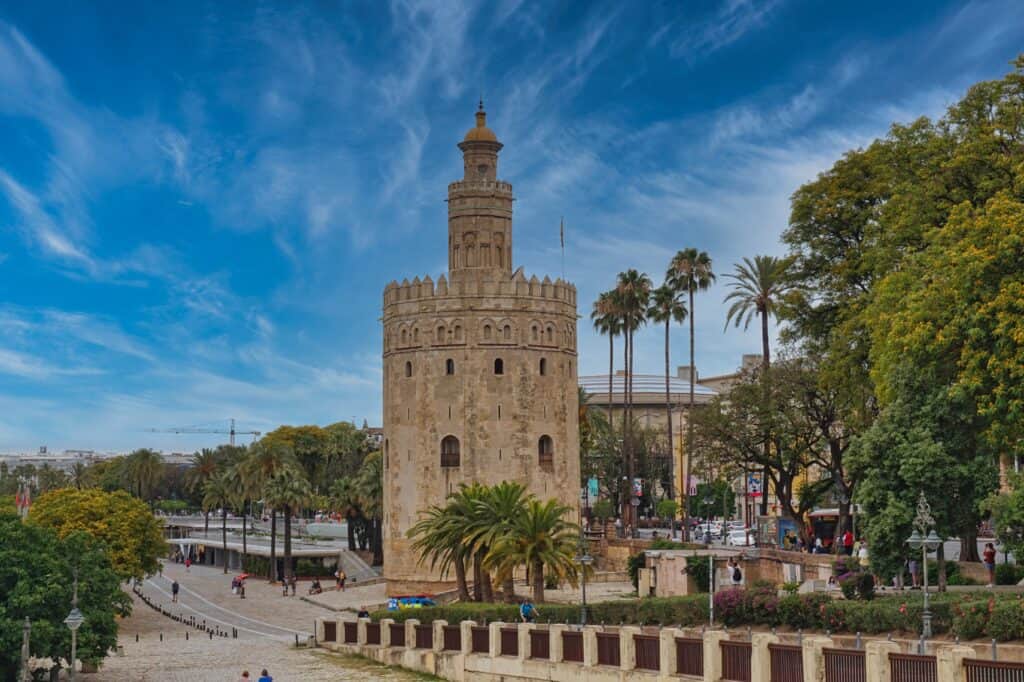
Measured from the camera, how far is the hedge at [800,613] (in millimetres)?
24547

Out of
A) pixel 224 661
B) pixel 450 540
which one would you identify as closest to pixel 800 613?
pixel 224 661

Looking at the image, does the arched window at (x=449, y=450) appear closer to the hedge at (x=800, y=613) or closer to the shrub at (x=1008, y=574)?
the hedge at (x=800, y=613)

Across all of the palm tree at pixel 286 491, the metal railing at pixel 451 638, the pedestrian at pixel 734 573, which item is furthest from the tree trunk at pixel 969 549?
the palm tree at pixel 286 491

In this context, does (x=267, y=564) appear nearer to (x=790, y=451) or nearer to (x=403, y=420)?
(x=403, y=420)

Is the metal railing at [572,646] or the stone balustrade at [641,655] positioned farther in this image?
the metal railing at [572,646]

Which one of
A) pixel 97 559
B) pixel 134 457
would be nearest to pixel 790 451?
pixel 97 559

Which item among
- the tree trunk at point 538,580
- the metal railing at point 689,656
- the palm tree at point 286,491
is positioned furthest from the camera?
the palm tree at point 286,491

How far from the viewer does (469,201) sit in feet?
194

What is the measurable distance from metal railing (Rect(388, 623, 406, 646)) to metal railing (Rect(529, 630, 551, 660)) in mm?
6999

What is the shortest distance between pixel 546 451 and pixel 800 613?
96.9 feet

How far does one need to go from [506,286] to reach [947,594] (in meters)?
32.3

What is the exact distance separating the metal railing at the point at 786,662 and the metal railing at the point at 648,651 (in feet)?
10.4

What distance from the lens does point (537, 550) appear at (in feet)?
139

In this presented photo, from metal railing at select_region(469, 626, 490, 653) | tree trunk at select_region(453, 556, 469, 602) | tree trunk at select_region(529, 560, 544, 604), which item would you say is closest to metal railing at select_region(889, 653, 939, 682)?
metal railing at select_region(469, 626, 490, 653)
